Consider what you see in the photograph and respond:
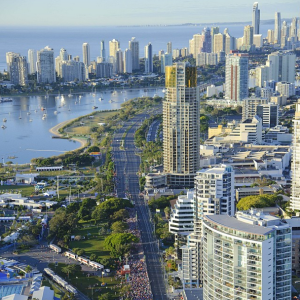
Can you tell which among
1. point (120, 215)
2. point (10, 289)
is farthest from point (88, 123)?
point (10, 289)

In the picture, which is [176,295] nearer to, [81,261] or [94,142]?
[81,261]

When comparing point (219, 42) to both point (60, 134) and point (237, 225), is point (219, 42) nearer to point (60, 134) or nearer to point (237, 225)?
point (60, 134)

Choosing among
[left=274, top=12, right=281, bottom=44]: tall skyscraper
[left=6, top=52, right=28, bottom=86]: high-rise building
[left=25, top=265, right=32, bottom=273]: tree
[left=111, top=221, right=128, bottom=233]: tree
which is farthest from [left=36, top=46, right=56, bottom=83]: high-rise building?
[left=25, top=265, right=32, bottom=273]: tree

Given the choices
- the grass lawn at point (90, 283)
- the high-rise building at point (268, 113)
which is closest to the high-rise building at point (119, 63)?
the high-rise building at point (268, 113)

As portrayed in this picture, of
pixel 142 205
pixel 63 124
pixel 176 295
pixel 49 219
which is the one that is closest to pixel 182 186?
pixel 142 205

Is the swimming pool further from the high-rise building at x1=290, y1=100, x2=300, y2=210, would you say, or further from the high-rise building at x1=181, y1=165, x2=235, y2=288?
the high-rise building at x1=290, y1=100, x2=300, y2=210

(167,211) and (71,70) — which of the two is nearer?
(167,211)
